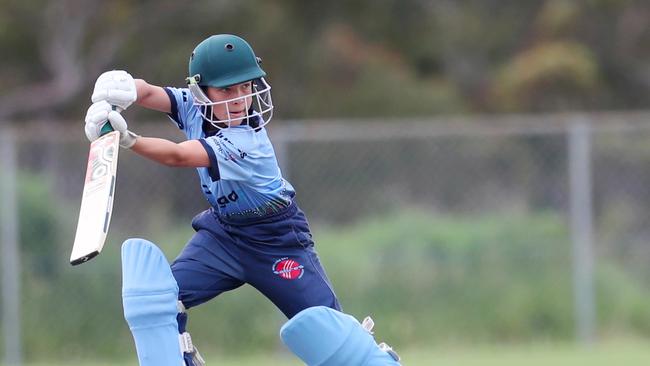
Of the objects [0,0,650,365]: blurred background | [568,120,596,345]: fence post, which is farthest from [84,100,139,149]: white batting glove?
[568,120,596,345]: fence post

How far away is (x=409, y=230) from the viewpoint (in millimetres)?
10156

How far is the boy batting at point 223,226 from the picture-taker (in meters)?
5.05

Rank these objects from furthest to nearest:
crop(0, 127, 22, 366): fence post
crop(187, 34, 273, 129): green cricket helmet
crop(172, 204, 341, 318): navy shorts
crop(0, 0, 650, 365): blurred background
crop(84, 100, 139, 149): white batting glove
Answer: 1. crop(0, 0, 650, 365): blurred background
2. crop(0, 127, 22, 366): fence post
3. crop(172, 204, 341, 318): navy shorts
4. crop(187, 34, 273, 129): green cricket helmet
5. crop(84, 100, 139, 149): white batting glove

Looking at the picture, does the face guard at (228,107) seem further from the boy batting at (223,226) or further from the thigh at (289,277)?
the thigh at (289,277)

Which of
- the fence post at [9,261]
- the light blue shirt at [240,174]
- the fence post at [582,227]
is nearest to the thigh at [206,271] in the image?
the light blue shirt at [240,174]

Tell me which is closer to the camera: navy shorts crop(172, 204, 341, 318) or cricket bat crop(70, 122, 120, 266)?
cricket bat crop(70, 122, 120, 266)

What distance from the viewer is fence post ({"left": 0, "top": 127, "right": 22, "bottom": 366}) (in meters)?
9.60

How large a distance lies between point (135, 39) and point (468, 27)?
4785 millimetres

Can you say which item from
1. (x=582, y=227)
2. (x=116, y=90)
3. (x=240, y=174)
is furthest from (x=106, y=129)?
(x=582, y=227)

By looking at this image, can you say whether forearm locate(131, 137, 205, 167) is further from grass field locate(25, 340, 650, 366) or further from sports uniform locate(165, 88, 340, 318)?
grass field locate(25, 340, 650, 366)

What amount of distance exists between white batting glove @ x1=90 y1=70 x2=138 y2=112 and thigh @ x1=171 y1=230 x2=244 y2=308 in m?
0.81

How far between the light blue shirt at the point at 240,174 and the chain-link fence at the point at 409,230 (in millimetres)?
4225

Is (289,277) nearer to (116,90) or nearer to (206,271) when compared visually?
(206,271)

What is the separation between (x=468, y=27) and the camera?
61.5ft
